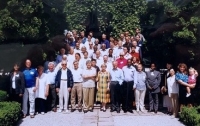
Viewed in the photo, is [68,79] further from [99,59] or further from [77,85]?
[99,59]

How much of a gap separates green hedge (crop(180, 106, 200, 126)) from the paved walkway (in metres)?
0.22

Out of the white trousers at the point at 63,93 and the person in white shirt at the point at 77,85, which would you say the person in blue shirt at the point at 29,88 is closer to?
the white trousers at the point at 63,93

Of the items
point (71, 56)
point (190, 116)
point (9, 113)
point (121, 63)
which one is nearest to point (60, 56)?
point (71, 56)

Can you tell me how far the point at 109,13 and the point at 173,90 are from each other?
669cm

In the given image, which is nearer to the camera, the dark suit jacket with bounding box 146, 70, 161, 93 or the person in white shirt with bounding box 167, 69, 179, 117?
the person in white shirt with bounding box 167, 69, 179, 117

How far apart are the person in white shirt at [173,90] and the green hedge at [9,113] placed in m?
4.00

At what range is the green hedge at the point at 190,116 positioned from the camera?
8.87 meters

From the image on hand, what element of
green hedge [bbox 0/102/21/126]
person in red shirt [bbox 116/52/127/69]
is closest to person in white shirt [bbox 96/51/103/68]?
person in red shirt [bbox 116/52/127/69]

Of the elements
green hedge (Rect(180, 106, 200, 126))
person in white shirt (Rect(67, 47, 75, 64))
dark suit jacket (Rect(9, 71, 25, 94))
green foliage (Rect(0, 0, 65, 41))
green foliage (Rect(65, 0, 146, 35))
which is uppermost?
green foliage (Rect(65, 0, 146, 35))

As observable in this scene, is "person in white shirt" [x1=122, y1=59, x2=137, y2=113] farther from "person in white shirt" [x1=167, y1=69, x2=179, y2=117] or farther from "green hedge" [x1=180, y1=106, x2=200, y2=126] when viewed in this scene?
"green hedge" [x1=180, y1=106, x2=200, y2=126]

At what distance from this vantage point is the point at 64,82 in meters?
11.0

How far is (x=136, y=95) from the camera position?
437 inches

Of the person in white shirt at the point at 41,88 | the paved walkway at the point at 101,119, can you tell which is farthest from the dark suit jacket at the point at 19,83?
the paved walkway at the point at 101,119

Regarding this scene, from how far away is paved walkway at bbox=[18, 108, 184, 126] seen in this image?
386 inches
